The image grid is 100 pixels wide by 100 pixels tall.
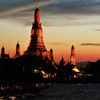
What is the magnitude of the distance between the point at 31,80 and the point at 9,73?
31408mm

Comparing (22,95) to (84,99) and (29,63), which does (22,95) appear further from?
(29,63)

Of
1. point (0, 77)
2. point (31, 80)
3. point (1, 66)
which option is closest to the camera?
point (0, 77)

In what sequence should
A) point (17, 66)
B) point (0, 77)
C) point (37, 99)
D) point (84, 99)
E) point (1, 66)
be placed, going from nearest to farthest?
point (37, 99), point (84, 99), point (0, 77), point (1, 66), point (17, 66)

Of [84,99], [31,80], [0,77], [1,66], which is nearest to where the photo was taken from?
[84,99]

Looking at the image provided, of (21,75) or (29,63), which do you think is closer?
(21,75)

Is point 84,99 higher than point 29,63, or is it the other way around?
point 29,63

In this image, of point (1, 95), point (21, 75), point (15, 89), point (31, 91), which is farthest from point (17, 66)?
point (1, 95)

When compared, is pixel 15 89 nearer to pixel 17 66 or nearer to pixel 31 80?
pixel 17 66

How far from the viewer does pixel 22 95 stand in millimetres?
92625

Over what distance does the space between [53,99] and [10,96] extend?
10344mm

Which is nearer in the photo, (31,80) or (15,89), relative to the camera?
(15,89)

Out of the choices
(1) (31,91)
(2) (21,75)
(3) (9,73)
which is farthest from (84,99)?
(2) (21,75)

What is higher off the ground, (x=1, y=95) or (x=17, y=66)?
(x=17, y=66)

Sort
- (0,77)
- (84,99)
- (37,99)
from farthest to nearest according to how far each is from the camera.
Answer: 1. (0,77)
2. (84,99)
3. (37,99)
